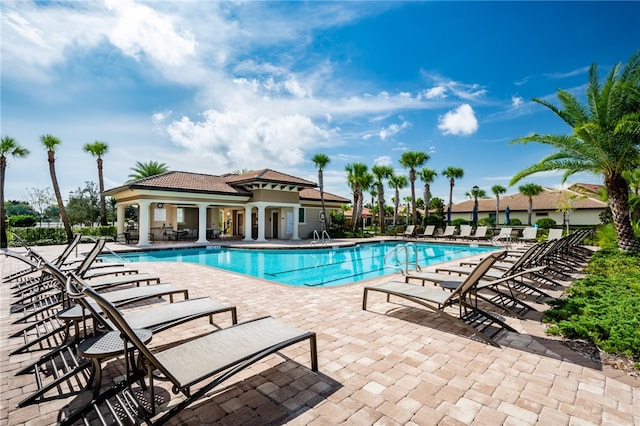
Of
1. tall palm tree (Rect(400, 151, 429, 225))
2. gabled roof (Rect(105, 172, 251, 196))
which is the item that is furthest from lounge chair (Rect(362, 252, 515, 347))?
tall palm tree (Rect(400, 151, 429, 225))

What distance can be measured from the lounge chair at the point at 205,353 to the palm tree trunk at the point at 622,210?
13383 mm

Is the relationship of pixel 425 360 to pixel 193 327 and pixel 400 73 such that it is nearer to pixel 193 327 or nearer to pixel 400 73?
pixel 193 327

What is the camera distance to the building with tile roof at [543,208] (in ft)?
122

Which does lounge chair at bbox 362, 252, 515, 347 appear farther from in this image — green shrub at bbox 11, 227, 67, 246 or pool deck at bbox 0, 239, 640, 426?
green shrub at bbox 11, 227, 67, 246

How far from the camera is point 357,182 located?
28547mm

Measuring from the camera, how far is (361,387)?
9.56 ft

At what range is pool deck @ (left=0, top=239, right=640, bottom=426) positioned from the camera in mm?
2484

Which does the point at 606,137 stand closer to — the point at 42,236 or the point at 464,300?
the point at 464,300

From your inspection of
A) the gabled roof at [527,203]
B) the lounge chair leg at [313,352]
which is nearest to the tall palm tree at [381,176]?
the gabled roof at [527,203]

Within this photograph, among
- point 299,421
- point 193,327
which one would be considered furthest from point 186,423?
point 193,327

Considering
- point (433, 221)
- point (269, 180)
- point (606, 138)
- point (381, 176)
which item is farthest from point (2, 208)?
point (433, 221)

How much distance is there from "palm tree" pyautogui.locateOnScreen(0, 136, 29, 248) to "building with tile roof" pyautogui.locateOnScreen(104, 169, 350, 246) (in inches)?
202

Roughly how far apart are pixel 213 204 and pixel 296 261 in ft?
31.6

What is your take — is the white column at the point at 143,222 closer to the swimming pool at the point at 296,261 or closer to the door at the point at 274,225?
the swimming pool at the point at 296,261
